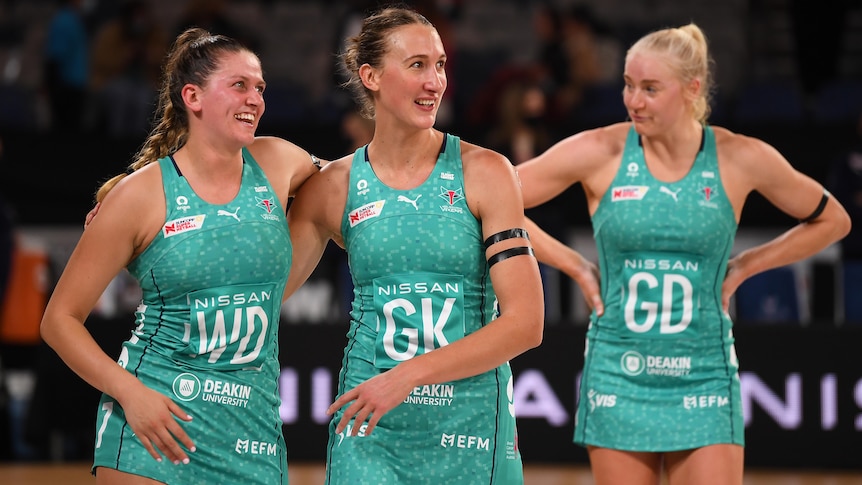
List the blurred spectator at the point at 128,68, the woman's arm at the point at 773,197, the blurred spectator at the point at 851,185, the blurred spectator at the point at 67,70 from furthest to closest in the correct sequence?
the blurred spectator at the point at 67,70
the blurred spectator at the point at 128,68
the blurred spectator at the point at 851,185
the woman's arm at the point at 773,197

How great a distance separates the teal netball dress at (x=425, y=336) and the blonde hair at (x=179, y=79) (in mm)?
674

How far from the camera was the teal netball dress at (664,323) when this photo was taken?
4469 mm

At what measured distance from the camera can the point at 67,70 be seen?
1157 cm

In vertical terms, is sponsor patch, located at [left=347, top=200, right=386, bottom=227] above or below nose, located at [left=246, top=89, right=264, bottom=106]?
below

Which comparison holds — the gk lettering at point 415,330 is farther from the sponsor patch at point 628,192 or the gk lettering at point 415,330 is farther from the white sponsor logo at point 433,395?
the sponsor patch at point 628,192

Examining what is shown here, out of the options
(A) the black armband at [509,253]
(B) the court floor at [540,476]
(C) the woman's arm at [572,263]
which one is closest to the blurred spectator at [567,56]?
(B) the court floor at [540,476]

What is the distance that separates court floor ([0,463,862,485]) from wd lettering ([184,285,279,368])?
3.73m

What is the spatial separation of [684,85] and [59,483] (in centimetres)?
469

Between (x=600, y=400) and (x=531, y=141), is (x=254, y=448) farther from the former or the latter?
(x=531, y=141)

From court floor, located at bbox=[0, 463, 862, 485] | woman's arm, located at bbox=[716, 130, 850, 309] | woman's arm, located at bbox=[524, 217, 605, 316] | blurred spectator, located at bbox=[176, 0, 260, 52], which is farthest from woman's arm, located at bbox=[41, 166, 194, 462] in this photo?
blurred spectator, located at bbox=[176, 0, 260, 52]

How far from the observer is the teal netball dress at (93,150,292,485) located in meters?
3.62

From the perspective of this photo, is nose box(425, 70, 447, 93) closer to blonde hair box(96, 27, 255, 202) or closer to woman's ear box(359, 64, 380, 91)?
woman's ear box(359, 64, 380, 91)

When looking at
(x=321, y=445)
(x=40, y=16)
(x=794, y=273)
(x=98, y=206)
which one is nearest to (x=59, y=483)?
(x=321, y=445)

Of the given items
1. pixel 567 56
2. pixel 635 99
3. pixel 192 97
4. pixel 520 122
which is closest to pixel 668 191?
pixel 635 99
